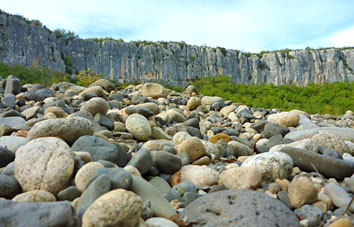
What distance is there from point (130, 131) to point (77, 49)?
29.6 meters

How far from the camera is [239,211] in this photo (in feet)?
6.89

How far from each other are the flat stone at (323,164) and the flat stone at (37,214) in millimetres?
2541

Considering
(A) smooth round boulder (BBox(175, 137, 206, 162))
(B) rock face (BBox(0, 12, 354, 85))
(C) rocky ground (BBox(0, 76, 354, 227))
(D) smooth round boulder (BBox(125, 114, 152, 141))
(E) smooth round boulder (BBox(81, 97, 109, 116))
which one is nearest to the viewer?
(C) rocky ground (BBox(0, 76, 354, 227))

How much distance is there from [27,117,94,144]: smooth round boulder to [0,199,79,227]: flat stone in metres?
1.36

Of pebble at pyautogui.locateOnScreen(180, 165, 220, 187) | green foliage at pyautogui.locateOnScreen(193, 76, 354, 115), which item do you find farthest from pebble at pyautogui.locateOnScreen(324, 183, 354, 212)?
green foliage at pyautogui.locateOnScreen(193, 76, 354, 115)

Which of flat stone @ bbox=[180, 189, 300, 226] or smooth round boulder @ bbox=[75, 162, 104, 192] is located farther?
smooth round boulder @ bbox=[75, 162, 104, 192]

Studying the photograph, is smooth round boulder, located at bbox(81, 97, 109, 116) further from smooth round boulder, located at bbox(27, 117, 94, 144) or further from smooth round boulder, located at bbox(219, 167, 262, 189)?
smooth round boulder, located at bbox(219, 167, 262, 189)

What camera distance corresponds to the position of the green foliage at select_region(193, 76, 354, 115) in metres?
15.7

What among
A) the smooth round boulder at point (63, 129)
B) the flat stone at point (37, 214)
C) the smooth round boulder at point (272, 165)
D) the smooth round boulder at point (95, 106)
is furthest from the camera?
the smooth round boulder at point (95, 106)

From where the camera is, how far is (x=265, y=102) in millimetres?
15766

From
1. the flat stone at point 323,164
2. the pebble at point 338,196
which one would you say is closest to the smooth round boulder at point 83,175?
Answer: the pebble at point 338,196

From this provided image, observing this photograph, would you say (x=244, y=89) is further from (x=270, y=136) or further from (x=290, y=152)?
(x=290, y=152)

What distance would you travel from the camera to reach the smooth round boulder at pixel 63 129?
10.1ft

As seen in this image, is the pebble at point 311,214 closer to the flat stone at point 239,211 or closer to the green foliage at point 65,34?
the flat stone at point 239,211
